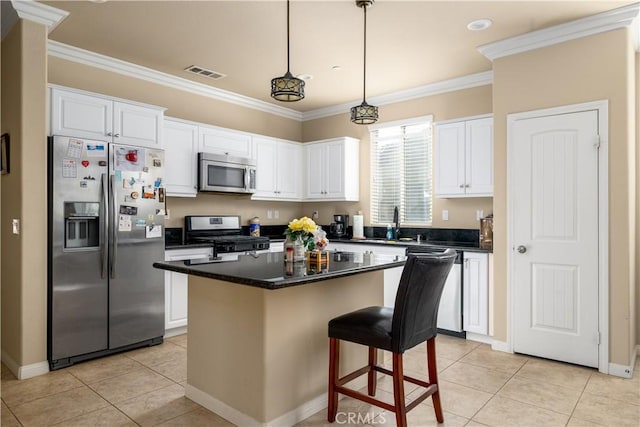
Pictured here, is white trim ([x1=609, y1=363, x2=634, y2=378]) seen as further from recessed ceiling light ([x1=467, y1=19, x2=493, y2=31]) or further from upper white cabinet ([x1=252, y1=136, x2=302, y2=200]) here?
upper white cabinet ([x1=252, y1=136, x2=302, y2=200])

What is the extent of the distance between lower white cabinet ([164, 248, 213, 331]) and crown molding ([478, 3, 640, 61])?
342 cm

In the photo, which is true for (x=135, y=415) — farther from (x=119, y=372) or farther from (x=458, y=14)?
(x=458, y=14)

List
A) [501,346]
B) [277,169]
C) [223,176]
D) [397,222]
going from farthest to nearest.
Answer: [277,169]
[397,222]
[223,176]
[501,346]

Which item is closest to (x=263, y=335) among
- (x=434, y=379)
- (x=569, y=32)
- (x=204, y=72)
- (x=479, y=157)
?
(x=434, y=379)

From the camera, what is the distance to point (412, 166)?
514 centimetres

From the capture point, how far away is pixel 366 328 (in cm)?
221

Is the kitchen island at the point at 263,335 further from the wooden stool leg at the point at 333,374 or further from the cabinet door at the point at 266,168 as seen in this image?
the cabinet door at the point at 266,168

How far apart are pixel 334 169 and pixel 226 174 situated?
1502mm

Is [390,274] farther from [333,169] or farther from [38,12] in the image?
[38,12]

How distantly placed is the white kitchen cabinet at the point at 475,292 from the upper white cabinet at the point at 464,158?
70cm

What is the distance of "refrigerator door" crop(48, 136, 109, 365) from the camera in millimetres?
3178

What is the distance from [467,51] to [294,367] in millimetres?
3191

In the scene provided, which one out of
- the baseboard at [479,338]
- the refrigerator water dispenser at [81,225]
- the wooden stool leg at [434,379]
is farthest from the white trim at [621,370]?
the refrigerator water dispenser at [81,225]

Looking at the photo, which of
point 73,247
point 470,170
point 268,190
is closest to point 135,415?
point 73,247
